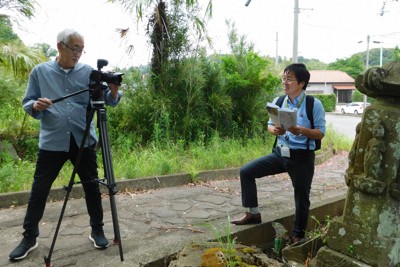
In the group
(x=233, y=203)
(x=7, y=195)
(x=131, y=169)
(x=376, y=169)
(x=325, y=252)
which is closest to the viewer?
(x=376, y=169)

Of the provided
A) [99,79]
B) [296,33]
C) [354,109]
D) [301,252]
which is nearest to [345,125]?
[296,33]

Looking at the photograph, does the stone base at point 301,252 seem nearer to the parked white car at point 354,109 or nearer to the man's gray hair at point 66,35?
the man's gray hair at point 66,35

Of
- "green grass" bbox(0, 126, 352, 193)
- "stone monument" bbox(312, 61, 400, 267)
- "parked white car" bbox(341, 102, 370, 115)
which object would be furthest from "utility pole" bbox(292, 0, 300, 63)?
"parked white car" bbox(341, 102, 370, 115)

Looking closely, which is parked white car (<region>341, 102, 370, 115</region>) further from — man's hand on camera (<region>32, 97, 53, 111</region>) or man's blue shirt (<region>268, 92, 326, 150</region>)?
man's hand on camera (<region>32, 97, 53, 111</region>)

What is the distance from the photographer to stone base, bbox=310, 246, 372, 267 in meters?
2.35

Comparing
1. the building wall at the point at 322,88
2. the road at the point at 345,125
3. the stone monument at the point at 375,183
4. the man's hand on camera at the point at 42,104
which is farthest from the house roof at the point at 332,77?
the man's hand on camera at the point at 42,104

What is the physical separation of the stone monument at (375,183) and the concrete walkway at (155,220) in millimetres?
1063

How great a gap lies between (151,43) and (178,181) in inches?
166

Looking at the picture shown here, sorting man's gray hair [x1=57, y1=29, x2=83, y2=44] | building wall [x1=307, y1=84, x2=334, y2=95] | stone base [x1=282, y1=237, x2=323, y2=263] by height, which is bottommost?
building wall [x1=307, y1=84, x2=334, y2=95]

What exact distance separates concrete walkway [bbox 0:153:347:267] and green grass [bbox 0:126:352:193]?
34cm

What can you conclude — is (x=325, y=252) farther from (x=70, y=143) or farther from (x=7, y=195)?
(x=7, y=195)

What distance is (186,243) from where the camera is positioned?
8.60ft

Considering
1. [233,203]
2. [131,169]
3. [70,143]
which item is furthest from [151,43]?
[70,143]

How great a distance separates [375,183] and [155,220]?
8.66 ft
